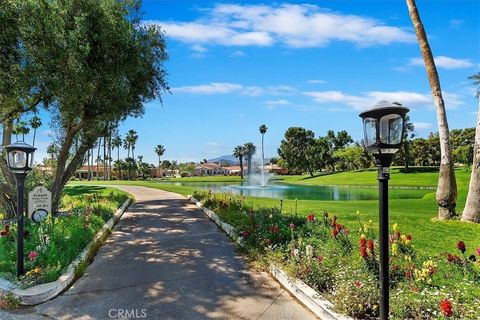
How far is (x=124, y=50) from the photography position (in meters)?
12.0

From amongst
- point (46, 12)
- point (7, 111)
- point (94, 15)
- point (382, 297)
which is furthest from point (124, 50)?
point (382, 297)

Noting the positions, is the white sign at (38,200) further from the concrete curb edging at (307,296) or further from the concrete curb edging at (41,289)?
the concrete curb edging at (307,296)

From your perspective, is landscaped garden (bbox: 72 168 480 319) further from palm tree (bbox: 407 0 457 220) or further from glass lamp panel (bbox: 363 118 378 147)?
glass lamp panel (bbox: 363 118 378 147)

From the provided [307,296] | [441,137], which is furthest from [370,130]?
[441,137]

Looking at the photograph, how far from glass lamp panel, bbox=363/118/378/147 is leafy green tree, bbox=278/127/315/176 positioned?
81.1 m

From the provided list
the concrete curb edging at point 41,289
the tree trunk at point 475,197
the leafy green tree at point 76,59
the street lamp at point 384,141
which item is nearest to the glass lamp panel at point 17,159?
the concrete curb edging at point 41,289

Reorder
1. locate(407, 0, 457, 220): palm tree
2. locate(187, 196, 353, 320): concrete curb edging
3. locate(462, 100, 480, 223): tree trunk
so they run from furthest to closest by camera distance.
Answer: locate(407, 0, 457, 220): palm tree
locate(462, 100, 480, 223): tree trunk
locate(187, 196, 353, 320): concrete curb edging

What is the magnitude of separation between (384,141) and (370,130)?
0.20 metres

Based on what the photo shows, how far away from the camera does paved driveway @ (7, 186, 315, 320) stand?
212 inches

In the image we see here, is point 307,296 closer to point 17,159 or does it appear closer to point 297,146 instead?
point 17,159

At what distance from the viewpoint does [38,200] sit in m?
8.71

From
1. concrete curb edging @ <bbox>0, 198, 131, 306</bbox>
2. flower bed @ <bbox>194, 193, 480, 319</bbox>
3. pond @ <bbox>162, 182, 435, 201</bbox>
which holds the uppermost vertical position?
flower bed @ <bbox>194, 193, 480, 319</bbox>

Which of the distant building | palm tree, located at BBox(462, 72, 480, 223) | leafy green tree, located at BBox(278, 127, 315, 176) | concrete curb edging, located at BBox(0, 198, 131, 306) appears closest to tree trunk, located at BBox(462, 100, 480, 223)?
palm tree, located at BBox(462, 72, 480, 223)

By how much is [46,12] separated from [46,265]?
7632 millimetres
